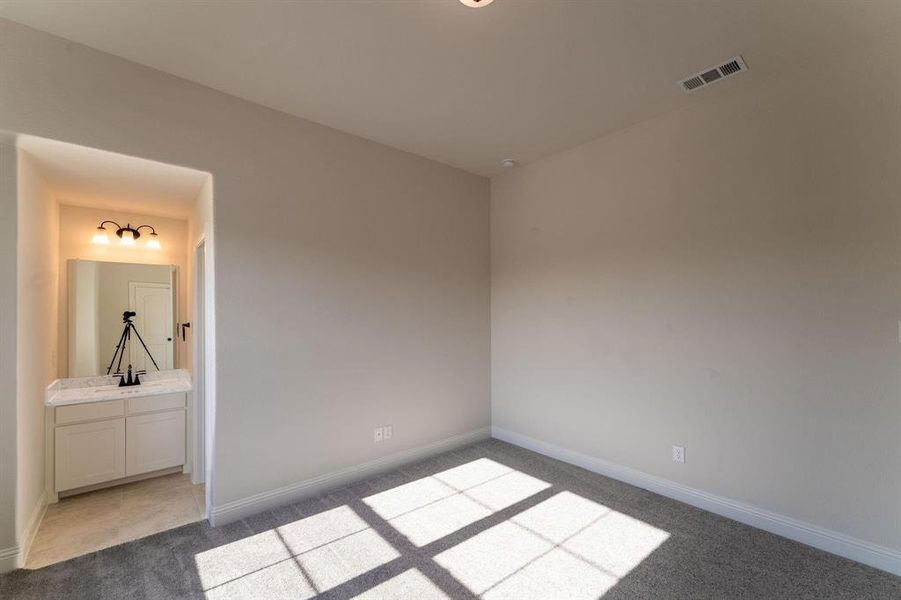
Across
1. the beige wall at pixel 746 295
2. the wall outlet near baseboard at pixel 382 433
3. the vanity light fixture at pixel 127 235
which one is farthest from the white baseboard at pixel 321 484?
the vanity light fixture at pixel 127 235

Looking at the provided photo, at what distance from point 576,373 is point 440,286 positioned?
1518mm

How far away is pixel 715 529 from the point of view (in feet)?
8.15

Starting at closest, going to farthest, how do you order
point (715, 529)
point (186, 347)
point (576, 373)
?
point (715, 529) < point (576, 373) < point (186, 347)

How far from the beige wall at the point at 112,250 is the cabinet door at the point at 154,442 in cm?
69

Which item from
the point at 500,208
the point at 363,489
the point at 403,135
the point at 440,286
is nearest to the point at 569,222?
the point at 500,208

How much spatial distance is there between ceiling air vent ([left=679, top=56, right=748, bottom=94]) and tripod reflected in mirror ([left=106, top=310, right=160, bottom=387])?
478 cm

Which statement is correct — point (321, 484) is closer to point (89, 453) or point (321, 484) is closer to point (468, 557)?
point (468, 557)

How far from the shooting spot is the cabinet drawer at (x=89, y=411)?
2848 mm

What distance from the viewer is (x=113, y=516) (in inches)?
106

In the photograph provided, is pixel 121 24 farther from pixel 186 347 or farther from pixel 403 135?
pixel 186 347

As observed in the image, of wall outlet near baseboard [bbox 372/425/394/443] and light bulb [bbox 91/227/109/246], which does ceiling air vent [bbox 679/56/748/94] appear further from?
light bulb [bbox 91/227/109/246]

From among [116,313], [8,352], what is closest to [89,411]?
[116,313]

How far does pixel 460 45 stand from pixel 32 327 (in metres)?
3.10

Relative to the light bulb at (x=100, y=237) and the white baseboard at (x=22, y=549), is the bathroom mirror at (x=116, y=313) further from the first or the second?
the white baseboard at (x=22, y=549)
